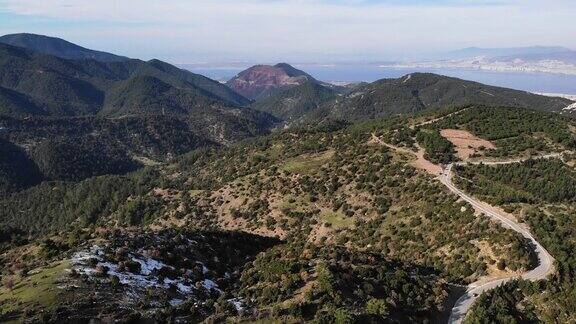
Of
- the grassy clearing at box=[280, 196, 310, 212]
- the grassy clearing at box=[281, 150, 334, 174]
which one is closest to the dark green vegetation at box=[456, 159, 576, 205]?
the grassy clearing at box=[280, 196, 310, 212]

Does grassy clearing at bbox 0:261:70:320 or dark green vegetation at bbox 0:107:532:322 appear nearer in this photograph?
grassy clearing at bbox 0:261:70:320

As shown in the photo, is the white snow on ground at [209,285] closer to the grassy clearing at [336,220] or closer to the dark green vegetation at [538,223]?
the dark green vegetation at [538,223]

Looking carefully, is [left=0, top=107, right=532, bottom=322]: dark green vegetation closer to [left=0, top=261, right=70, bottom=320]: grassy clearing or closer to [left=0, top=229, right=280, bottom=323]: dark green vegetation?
[left=0, top=229, right=280, bottom=323]: dark green vegetation

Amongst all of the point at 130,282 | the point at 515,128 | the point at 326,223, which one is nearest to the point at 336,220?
the point at 326,223

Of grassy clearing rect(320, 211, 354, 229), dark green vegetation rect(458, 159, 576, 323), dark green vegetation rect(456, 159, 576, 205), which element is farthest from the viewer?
grassy clearing rect(320, 211, 354, 229)

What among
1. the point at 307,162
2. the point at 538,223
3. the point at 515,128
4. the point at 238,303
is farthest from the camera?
the point at 307,162

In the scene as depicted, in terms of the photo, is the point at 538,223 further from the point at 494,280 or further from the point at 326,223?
the point at 326,223
